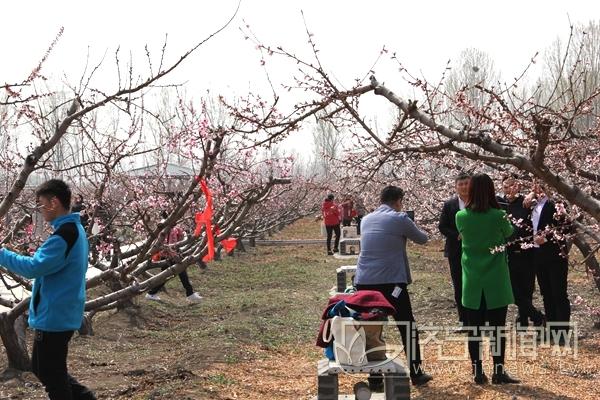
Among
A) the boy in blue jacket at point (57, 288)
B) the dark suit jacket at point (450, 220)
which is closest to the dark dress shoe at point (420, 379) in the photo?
the dark suit jacket at point (450, 220)

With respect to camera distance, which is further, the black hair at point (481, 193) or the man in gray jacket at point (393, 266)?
the man in gray jacket at point (393, 266)

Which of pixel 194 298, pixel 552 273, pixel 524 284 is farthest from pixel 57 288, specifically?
pixel 194 298

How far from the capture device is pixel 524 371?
6.29m

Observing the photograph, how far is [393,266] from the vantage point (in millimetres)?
6039

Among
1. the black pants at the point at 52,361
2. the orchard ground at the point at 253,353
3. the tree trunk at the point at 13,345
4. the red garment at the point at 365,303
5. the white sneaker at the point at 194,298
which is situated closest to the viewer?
the black pants at the point at 52,361

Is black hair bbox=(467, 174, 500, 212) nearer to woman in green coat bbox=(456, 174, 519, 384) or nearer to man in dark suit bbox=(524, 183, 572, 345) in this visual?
woman in green coat bbox=(456, 174, 519, 384)

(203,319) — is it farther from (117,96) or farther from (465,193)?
(117,96)

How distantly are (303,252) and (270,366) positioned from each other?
15.8 m

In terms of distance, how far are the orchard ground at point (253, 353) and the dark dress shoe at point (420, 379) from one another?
61mm

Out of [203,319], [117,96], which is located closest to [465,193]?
[117,96]

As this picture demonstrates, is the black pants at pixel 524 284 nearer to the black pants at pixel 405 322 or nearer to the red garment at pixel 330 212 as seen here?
the black pants at pixel 405 322

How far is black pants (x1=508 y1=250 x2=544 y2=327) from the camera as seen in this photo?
780 cm

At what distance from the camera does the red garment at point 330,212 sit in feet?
67.2

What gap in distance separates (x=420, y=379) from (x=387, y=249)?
106 cm
